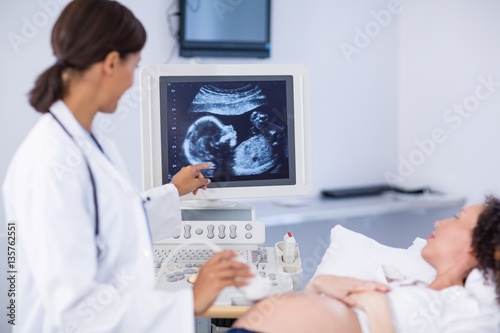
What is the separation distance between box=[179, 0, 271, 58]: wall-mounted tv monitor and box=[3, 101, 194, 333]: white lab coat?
173 cm

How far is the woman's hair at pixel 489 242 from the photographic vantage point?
1.33 metres

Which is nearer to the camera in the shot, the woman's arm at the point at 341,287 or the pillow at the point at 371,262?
the woman's arm at the point at 341,287

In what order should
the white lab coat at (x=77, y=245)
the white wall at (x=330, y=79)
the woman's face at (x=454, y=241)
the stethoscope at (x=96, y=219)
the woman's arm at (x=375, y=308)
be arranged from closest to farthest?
the white lab coat at (x=77, y=245)
the stethoscope at (x=96, y=219)
the woman's arm at (x=375, y=308)
the woman's face at (x=454, y=241)
the white wall at (x=330, y=79)

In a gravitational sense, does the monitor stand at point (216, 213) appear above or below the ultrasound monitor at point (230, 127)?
below

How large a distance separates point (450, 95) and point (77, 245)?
260cm

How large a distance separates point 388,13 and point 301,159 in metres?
1.96

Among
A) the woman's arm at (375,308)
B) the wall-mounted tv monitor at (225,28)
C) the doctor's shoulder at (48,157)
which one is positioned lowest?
the woman's arm at (375,308)

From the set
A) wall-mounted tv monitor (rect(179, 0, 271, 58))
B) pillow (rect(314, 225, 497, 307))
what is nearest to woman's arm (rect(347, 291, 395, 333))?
pillow (rect(314, 225, 497, 307))

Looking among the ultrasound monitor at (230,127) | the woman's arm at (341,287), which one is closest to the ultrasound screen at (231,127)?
the ultrasound monitor at (230,127)

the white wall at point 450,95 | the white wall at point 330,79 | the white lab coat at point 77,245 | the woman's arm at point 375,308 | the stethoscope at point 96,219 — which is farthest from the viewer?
the white wall at point 450,95

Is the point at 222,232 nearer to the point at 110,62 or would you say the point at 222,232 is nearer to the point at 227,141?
the point at 227,141

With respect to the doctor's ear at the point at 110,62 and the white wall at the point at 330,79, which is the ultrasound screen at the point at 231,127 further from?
the white wall at the point at 330,79

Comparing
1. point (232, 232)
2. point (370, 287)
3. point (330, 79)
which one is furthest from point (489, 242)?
point (330, 79)

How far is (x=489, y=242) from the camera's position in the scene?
1.36m
